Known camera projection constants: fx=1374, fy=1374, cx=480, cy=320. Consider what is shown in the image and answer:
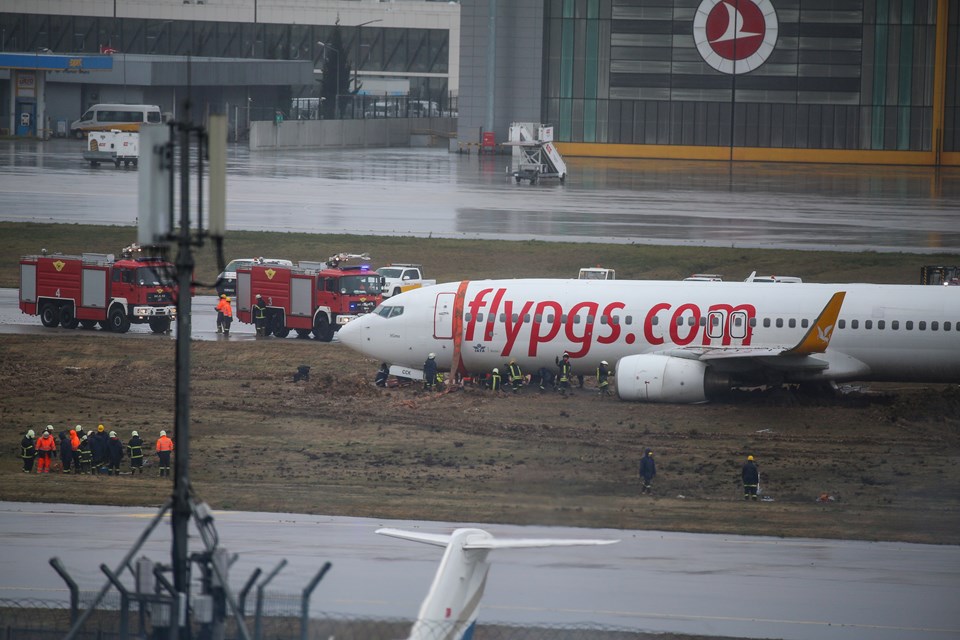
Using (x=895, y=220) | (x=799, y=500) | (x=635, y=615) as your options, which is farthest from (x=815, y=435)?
(x=895, y=220)

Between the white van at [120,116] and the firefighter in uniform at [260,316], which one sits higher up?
the white van at [120,116]

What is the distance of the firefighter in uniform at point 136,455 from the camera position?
109 ft

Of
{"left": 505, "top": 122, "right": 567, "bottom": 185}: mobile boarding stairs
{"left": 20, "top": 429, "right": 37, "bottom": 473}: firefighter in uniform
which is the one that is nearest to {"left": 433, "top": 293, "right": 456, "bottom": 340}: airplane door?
{"left": 20, "top": 429, "right": 37, "bottom": 473}: firefighter in uniform

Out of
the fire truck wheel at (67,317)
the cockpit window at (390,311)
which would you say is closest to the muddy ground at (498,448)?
the cockpit window at (390,311)

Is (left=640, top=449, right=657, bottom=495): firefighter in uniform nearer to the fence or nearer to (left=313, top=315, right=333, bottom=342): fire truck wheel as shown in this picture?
the fence

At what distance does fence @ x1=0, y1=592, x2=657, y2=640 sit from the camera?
16.6 metres

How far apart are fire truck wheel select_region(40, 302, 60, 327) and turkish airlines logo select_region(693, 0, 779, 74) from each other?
81.9 meters

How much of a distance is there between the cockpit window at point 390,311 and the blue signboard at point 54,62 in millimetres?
91932

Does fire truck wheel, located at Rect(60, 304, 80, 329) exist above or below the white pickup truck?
below

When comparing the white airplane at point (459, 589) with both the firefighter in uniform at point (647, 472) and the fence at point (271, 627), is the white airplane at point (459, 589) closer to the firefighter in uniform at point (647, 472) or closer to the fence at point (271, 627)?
the fence at point (271, 627)

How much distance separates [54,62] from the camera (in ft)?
415

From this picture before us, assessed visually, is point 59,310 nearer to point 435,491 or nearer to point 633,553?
point 435,491

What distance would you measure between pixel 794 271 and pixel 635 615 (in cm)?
4206

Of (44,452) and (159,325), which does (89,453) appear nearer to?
(44,452)
